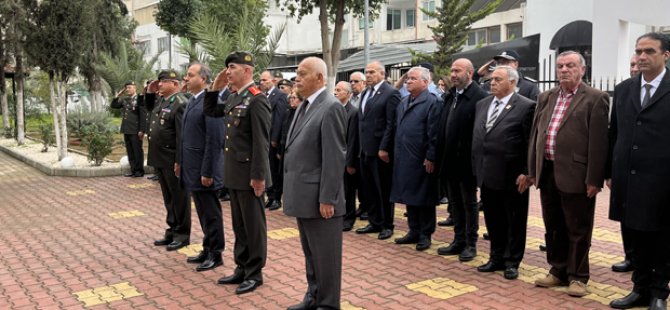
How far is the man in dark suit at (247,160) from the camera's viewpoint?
5.52 metres

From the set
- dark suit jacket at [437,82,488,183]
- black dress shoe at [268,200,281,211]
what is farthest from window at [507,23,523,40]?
dark suit jacket at [437,82,488,183]

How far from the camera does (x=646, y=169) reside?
187 inches

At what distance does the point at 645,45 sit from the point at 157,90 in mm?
5666

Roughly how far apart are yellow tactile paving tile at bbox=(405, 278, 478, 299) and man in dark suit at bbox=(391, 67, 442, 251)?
1222mm

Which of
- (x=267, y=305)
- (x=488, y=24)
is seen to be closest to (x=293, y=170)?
(x=267, y=305)

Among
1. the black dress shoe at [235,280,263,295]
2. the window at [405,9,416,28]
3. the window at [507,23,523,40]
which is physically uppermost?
the window at [405,9,416,28]

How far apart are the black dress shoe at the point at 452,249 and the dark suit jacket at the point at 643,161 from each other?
6.87ft

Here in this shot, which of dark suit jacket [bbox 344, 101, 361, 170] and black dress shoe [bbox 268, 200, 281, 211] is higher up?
dark suit jacket [bbox 344, 101, 361, 170]

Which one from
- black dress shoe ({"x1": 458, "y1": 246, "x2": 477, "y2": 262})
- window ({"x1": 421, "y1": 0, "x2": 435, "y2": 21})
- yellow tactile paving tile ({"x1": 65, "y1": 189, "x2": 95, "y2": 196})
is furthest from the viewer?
window ({"x1": 421, "y1": 0, "x2": 435, "y2": 21})

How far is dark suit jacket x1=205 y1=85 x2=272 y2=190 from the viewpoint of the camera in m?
5.50

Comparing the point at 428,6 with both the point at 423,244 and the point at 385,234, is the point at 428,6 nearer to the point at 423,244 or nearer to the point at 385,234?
the point at 385,234

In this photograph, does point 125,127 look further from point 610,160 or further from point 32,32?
point 610,160

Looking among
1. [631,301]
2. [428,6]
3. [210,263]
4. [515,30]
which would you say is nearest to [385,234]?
[210,263]

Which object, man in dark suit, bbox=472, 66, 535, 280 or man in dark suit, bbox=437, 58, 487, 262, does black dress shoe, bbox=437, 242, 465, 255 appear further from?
man in dark suit, bbox=472, 66, 535, 280
